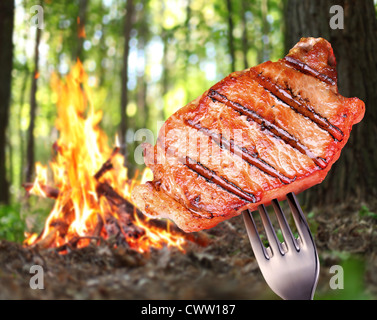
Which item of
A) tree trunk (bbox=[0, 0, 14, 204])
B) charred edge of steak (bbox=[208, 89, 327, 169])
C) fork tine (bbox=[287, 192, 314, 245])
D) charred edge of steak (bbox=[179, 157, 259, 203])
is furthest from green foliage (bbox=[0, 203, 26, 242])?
fork tine (bbox=[287, 192, 314, 245])

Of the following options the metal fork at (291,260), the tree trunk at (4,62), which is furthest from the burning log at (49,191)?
the tree trunk at (4,62)

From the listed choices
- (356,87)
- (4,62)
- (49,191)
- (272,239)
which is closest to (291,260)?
(272,239)

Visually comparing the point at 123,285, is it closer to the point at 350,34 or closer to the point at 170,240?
the point at 170,240

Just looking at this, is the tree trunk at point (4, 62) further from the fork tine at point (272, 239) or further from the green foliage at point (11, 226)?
the fork tine at point (272, 239)

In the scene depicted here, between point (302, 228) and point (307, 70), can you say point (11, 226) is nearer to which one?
point (302, 228)

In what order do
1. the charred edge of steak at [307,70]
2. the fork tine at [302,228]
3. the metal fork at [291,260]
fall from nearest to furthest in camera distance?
the metal fork at [291,260] < the fork tine at [302,228] < the charred edge of steak at [307,70]
